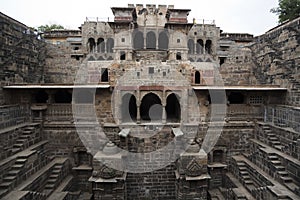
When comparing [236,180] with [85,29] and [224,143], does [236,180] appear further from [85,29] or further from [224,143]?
[85,29]

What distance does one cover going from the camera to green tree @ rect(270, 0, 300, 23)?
60.6 feet

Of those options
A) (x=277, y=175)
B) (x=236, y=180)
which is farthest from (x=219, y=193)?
(x=277, y=175)

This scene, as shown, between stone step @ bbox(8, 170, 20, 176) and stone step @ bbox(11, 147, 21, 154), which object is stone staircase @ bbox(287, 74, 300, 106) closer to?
stone step @ bbox(8, 170, 20, 176)

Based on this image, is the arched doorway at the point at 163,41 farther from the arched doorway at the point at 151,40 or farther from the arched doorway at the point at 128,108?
the arched doorway at the point at 128,108

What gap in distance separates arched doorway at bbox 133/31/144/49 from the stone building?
209 inches

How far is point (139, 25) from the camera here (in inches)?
768

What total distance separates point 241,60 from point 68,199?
47.3ft

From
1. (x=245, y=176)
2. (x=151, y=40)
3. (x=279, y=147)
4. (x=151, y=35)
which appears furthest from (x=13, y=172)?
(x=151, y=35)

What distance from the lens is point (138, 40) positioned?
775 inches

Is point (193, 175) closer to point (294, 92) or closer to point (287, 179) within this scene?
point (287, 179)

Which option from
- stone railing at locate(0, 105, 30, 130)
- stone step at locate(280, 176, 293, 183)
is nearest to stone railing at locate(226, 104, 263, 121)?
stone step at locate(280, 176, 293, 183)

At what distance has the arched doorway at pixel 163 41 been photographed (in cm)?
1970

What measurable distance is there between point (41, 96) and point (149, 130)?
6470 mm

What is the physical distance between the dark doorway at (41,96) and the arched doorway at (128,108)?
4.29 m
